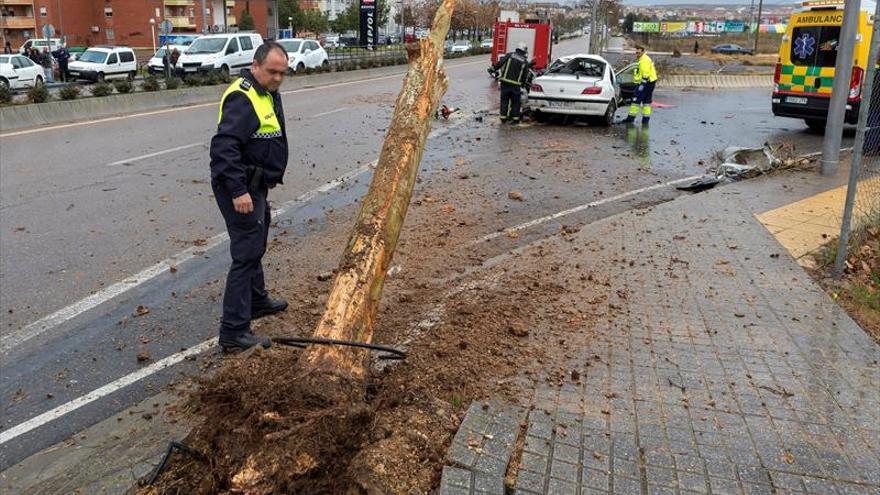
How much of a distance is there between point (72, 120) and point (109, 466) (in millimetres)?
15746

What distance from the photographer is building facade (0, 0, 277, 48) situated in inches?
2709

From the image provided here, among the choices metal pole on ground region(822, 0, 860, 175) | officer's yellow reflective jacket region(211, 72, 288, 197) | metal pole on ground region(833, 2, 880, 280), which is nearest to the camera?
officer's yellow reflective jacket region(211, 72, 288, 197)

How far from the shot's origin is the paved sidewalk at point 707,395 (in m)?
3.04

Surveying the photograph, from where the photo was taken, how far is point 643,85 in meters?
16.4

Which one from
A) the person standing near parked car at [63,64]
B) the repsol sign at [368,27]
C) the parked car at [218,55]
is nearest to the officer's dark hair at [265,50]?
the parked car at [218,55]

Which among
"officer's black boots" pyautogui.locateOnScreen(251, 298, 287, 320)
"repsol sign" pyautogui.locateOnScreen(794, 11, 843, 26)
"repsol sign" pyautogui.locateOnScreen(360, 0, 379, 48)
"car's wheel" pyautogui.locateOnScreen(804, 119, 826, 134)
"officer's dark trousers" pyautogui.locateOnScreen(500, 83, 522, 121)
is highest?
"repsol sign" pyautogui.locateOnScreen(360, 0, 379, 48)

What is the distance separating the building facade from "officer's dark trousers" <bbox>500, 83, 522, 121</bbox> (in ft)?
180

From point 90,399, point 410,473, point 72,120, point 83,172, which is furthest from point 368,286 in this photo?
point 72,120

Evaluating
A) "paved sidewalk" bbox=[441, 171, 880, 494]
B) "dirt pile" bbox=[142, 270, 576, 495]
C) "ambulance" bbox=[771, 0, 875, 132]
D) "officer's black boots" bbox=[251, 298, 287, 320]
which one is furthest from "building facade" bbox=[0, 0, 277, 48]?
"dirt pile" bbox=[142, 270, 576, 495]

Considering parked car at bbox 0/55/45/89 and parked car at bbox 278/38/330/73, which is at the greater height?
parked car at bbox 278/38/330/73

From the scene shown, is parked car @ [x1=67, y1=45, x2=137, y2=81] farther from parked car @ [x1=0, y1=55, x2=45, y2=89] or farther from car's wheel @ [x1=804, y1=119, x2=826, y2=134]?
car's wheel @ [x1=804, y1=119, x2=826, y2=134]

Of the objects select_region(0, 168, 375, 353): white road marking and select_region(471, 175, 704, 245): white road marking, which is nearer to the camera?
select_region(0, 168, 375, 353): white road marking

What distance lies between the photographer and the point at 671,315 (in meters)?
4.93

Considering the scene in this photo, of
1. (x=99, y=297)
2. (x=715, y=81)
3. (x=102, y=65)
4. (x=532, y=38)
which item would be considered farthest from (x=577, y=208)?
(x=102, y=65)
